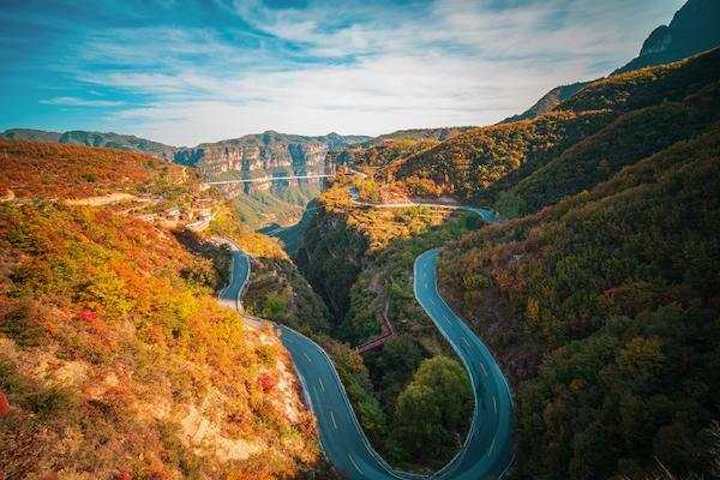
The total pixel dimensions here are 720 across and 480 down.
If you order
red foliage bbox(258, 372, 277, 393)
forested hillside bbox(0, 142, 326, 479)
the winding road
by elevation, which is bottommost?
the winding road

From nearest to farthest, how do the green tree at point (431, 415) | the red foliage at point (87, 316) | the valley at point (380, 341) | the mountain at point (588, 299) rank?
the valley at point (380, 341), the mountain at point (588, 299), the red foliage at point (87, 316), the green tree at point (431, 415)

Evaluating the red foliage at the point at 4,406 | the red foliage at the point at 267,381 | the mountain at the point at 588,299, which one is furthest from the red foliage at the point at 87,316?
the mountain at the point at 588,299

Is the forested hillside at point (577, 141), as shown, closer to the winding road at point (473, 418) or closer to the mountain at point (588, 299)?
the mountain at point (588, 299)

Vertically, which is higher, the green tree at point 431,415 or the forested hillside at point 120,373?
the forested hillside at point 120,373

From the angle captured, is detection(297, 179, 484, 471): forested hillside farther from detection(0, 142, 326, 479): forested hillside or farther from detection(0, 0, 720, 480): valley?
detection(0, 142, 326, 479): forested hillside

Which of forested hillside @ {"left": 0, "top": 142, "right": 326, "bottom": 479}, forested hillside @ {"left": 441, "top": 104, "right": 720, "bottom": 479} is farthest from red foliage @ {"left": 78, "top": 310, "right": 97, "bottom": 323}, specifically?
forested hillside @ {"left": 441, "top": 104, "right": 720, "bottom": 479}

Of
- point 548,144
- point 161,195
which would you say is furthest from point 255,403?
point 548,144
